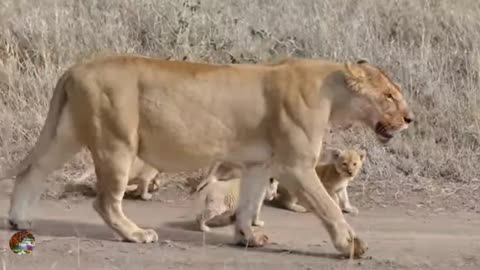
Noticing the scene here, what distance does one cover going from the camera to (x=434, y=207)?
359 inches

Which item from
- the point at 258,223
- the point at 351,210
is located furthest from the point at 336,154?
the point at 258,223

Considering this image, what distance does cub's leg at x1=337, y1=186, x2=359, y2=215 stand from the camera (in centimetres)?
899


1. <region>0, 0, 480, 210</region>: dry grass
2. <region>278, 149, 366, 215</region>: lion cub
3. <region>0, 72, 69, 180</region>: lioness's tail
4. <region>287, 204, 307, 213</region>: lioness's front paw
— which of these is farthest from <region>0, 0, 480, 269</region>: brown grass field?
<region>0, 72, 69, 180</region>: lioness's tail

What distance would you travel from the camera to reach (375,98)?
768 cm

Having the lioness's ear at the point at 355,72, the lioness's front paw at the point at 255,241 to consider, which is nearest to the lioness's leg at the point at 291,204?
the lioness's front paw at the point at 255,241

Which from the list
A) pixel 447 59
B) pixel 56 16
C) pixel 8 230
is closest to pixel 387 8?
pixel 447 59

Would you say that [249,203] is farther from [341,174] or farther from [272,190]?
[341,174]

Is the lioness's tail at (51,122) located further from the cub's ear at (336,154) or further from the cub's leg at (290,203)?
the cub's ear at (336,154)

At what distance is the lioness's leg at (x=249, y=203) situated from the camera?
7664 mm

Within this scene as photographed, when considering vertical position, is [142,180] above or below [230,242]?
below

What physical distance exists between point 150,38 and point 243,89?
4.92m

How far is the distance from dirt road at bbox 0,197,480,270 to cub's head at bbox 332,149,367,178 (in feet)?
1.36

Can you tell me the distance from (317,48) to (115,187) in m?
5.18

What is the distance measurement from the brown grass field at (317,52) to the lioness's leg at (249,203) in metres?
1.60
